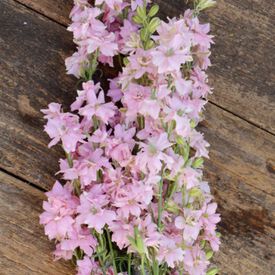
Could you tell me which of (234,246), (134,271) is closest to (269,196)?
(234,246)

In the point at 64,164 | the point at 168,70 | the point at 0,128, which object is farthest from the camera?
the point at 0,128

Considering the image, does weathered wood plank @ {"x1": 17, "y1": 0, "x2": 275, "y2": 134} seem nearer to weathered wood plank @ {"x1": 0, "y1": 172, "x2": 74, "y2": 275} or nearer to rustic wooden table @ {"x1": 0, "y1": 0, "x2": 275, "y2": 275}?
rustic wooden table @ {"x1": 0, "y1": 0, "x2": 275, "y2": 275}

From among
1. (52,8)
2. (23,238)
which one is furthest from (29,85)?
(23,238)

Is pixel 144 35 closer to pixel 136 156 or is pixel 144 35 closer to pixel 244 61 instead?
pixel 136 156

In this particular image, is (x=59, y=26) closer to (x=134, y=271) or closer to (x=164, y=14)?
(x=164, y=14)

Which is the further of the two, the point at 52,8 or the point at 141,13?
the point at 52,8

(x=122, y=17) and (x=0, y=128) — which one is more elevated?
(x=122, y=17)

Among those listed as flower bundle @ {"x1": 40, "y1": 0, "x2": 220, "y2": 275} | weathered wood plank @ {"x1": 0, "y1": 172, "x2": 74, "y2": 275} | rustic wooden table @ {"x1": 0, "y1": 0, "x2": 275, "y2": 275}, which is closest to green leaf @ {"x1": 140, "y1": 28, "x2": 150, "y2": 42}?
flower bundle @ {"x1": 40, "y1": 0, "x2": 220, "y2": 275}
